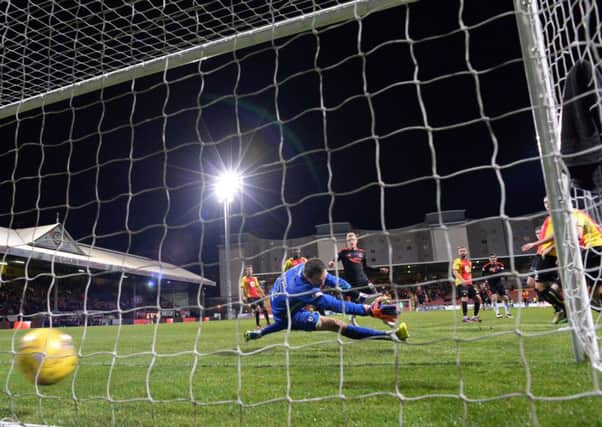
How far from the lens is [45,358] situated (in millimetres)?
2963

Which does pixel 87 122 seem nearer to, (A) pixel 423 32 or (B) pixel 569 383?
(B) pixel 569 383

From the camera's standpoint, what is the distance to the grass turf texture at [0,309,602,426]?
2.18 m

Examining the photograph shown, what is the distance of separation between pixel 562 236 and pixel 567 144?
0.80 m

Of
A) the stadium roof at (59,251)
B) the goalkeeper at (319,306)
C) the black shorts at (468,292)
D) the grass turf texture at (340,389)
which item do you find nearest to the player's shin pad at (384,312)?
the goalkeeper at (319,306)

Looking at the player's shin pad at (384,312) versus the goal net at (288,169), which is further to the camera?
the player's shin pad at (384,312)

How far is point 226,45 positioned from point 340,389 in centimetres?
258

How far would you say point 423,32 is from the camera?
A: 1078 cm

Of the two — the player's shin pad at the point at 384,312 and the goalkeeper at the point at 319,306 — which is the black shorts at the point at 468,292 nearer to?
the goalkeeper at the point at 319,306

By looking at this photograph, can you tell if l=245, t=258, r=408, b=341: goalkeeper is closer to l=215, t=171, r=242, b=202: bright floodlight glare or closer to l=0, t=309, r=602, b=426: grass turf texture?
l=0, t=309, r=602, b=426: grass turf texture

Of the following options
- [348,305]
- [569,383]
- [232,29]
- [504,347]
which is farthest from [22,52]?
[504,347]

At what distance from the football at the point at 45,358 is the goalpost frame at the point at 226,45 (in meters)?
2.04

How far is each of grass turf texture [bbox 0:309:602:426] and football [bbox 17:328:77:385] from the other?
0.16 m

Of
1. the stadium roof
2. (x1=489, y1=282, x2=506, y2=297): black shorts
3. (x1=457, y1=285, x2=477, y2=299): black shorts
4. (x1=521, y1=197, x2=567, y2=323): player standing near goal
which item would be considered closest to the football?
the stadium roof

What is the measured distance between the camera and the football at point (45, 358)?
2.96m
